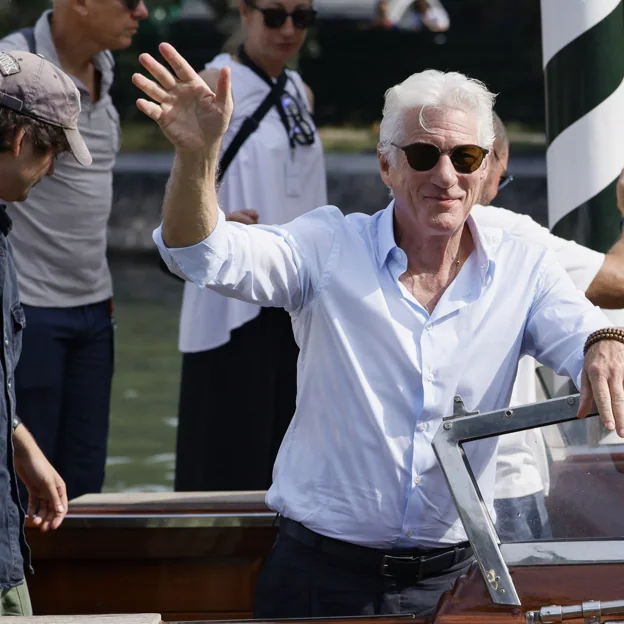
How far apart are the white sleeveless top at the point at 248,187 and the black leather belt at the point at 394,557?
69.7 inches

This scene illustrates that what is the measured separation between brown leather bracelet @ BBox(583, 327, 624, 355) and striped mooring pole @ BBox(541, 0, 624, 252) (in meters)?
1.62

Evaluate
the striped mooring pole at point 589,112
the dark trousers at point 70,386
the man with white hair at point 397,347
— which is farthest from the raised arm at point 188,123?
the striped mooring pole at point 589,112

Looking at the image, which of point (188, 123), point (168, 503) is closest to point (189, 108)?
point (188, 123)

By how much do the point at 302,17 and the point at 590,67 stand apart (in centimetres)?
95

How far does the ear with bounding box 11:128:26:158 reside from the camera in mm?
2537

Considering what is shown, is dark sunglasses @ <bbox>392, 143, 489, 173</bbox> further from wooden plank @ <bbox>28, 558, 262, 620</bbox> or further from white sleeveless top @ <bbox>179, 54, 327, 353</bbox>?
white sleeveless top @ <bbox>179, 54, 327, 353</bbox>

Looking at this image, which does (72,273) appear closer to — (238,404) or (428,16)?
(238,404)

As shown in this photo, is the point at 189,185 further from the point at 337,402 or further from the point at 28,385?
the point at 28,385

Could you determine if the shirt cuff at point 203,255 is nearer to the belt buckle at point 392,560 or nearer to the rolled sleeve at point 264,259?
the rolled sleeve at point 264,259

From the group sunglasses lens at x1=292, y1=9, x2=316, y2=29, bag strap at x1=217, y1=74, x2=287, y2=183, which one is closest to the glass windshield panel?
bag strap at x1=217, y1=74, x2=287, y2=183

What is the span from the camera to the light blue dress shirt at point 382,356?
2404mm

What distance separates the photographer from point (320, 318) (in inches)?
97.5

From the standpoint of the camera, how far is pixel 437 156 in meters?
2.44

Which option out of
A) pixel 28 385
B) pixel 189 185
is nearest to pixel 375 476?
pixel 189 185
